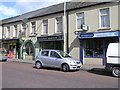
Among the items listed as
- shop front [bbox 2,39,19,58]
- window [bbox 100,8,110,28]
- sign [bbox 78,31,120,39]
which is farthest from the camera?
shop front [bbox 2,39,19,58]

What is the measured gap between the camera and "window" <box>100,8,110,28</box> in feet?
65.9

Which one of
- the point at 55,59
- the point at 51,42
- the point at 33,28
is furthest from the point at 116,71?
the point at 33,28

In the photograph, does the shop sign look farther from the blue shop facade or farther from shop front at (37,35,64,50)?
shop front at (37,35,64,50)

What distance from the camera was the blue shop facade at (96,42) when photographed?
19.3 metres

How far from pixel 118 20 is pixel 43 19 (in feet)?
34.9

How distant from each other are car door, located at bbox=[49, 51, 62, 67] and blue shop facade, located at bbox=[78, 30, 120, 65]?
493cm

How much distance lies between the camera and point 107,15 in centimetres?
2009

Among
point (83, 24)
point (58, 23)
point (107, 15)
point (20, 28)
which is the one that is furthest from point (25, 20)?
point (107, 15)

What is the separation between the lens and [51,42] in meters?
26.1

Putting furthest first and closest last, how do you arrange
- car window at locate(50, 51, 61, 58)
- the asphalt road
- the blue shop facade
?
1. the blue shop facade
2. car window at locate(50, 51, 61, 58)
3. the asphalt road

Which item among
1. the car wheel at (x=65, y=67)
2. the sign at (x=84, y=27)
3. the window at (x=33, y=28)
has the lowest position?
the car wheel at (x=65, y=67)

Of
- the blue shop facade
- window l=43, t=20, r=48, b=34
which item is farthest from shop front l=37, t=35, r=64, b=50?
the blue shop facade

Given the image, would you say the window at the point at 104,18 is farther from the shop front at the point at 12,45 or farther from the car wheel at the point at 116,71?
the shop front at the point at 12,45

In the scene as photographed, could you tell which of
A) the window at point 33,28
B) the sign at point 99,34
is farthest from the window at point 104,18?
the window at point 33,28
